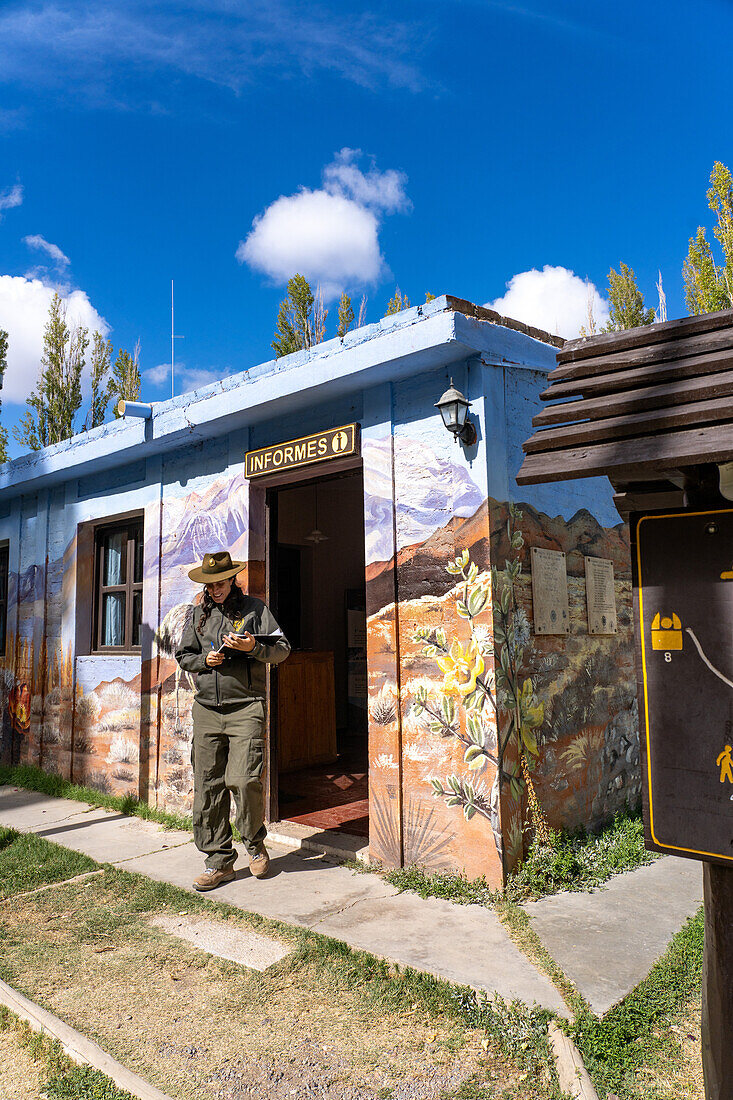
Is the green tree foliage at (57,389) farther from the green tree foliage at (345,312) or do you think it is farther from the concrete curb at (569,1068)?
the concrete curb at (569,1068)

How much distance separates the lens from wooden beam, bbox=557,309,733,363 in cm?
221

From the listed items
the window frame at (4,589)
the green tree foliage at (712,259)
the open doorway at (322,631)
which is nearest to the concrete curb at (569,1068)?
the open doorway at (322,631)

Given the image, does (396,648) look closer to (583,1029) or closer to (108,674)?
(583,1029)

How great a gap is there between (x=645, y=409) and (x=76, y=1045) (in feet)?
10.7

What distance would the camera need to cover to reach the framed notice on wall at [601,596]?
5.77m

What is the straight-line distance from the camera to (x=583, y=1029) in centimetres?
294

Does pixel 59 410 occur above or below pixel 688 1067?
above

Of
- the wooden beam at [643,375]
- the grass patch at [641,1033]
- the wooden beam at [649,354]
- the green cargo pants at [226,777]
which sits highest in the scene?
the wooden beam at [649,354]

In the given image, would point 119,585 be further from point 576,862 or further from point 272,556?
point 576,862

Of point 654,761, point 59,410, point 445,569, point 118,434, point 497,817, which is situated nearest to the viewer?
point 654,761

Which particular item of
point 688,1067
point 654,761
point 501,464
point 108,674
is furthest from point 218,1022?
point 108,674

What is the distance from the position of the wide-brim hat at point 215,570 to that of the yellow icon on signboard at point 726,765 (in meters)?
3.67

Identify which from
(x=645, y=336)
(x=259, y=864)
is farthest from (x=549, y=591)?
(x=645, y=336)

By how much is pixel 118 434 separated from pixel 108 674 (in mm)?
2459
